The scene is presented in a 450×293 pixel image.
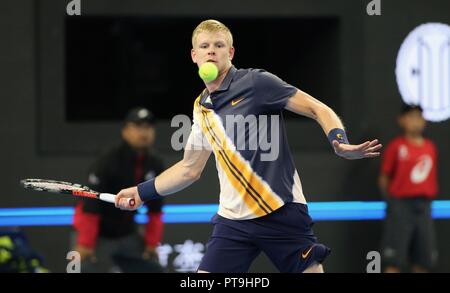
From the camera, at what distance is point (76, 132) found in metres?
6.67

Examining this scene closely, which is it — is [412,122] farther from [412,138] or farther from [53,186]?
[53,186]

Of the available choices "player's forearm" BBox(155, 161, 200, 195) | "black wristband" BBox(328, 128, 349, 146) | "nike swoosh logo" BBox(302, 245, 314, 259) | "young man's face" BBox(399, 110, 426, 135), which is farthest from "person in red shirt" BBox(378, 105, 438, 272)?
"black wristband" BBox(328, 128, 349, 146)

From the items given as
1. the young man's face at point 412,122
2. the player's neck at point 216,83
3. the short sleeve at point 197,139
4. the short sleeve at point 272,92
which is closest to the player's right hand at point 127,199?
the short sleeve at point 197,139

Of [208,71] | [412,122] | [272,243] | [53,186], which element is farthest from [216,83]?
[412,122]

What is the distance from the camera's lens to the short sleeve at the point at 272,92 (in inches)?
169

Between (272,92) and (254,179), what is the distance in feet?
1.29

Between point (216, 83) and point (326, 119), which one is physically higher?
point (216, 83)

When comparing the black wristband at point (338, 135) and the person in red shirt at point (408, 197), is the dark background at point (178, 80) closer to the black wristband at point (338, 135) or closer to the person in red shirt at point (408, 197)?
the person in red shirt at point (408, 197)

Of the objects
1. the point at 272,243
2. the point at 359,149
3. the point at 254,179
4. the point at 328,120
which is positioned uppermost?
the point at 328,120

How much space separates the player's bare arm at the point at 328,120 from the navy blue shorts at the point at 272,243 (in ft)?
1.29

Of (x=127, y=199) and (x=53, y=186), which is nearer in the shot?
(x=127, y=199)

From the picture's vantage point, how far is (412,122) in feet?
22.7

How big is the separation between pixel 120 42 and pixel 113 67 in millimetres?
178

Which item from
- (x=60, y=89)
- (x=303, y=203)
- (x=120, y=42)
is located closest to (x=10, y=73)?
(x=60, y=89)
